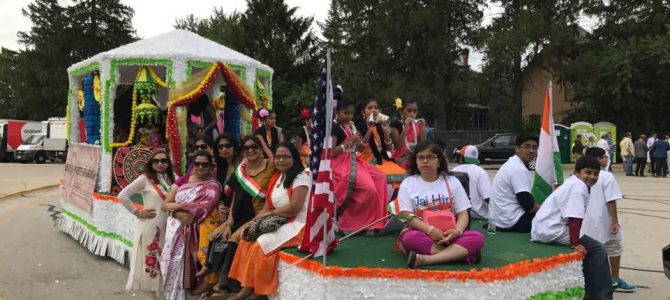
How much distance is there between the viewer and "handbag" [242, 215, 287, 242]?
199 inches

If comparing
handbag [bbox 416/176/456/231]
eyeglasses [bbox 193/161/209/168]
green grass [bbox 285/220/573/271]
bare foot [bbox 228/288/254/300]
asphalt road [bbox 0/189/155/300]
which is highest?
eyeglasses [bbox 193/161/209/168]

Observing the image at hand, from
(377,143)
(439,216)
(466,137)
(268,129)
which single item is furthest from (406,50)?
(439,216)

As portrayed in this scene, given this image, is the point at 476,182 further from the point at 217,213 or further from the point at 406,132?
the point at 217,213

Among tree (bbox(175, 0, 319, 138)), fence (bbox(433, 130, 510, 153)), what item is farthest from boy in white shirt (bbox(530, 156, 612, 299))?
tree (bbox(175, 0, 319, 138))

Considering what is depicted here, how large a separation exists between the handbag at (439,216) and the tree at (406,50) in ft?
85.3

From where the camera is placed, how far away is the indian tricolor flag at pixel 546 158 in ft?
19.9

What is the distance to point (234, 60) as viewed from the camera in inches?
371

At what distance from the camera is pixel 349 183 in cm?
589

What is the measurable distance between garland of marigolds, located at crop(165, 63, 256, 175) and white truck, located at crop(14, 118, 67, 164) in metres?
24.6

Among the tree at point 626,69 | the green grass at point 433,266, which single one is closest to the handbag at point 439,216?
the green grass at point 433,266

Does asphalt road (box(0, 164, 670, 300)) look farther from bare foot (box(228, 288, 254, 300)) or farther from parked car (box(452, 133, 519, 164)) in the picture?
parked car (box(452, 133, 519, 164))

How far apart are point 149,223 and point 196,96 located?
2832 mm

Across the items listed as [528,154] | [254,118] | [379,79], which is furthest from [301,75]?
[528,154]

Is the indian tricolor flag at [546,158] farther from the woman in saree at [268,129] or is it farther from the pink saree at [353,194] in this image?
the woman in saree at [268,129]
